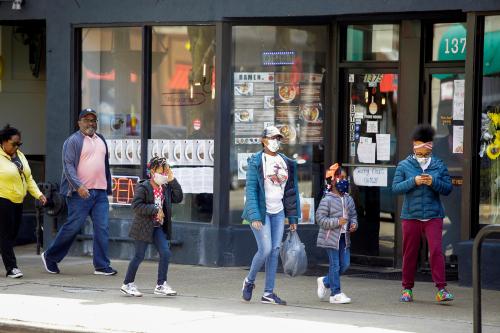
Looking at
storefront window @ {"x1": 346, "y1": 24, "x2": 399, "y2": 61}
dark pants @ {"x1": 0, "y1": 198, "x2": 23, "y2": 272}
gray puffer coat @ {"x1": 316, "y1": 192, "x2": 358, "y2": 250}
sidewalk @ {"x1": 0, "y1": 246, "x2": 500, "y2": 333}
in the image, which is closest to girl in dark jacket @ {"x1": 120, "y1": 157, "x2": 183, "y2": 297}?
sidewalk @ {"x1": 0, "y1": 246, "x2": 500, "y2": 333}

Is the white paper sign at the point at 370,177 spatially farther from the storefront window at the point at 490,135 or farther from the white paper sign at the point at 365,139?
the storefront window at the point at 490,135

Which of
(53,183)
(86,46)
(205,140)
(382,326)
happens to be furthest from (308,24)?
(382,326)

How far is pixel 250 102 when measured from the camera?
44.3ft

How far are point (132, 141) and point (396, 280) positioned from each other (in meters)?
3.96

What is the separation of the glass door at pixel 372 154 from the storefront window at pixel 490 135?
153cm

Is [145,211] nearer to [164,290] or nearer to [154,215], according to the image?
[154,215]

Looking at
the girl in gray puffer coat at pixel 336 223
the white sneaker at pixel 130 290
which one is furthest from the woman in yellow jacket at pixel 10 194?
the girl in gray puffer coat at pixel 336 223

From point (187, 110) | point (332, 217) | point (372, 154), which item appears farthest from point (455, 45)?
point (187, 110)

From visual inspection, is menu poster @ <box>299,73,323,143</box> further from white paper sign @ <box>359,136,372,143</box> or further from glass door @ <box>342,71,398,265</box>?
white paper sign @ <box>359,136,372,143</box>

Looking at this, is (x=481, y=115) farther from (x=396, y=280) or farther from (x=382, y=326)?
(x=382, y=326)

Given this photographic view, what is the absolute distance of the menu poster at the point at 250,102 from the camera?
13477mm

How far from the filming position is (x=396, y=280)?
41.0ft

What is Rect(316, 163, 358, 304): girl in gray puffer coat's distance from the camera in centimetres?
1064

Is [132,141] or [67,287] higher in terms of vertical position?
[132,141]
